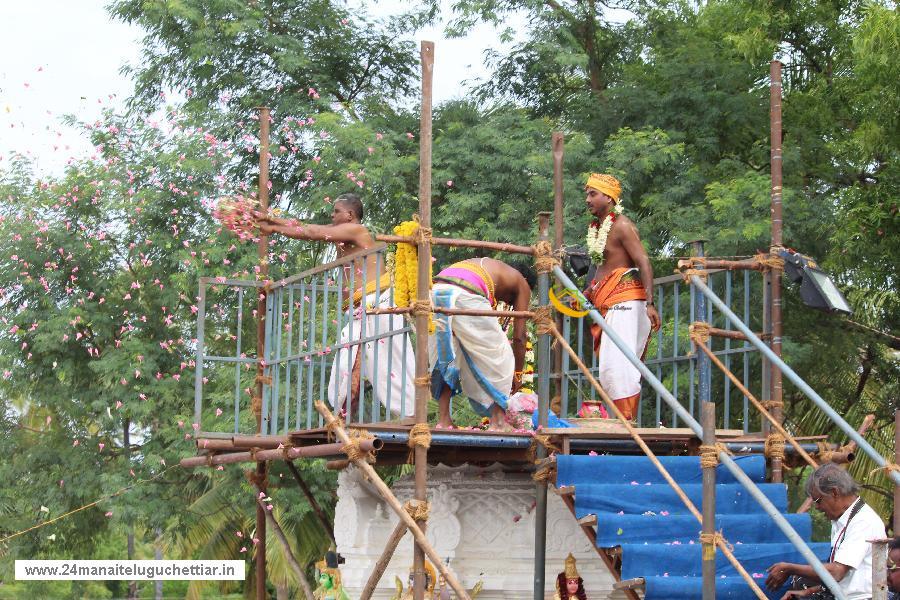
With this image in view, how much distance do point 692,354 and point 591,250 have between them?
977 millimetres

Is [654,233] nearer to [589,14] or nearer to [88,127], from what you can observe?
[589,14]

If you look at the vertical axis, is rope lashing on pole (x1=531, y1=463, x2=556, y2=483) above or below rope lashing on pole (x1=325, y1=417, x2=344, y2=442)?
below

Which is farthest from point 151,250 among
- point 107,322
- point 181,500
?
point 181,500

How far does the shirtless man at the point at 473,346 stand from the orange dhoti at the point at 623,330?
2.22 ft

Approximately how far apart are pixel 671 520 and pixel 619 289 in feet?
6.55

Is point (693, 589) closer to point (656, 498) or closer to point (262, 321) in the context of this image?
point (656, 498)

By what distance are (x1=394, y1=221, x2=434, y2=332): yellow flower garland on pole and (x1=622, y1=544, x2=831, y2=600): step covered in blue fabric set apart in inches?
77.6

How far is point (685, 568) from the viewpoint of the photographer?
7508mm

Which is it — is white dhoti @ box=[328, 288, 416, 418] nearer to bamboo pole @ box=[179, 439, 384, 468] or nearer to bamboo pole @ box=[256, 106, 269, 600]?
bamboo pole @ box=[179, 439, 384, 468]

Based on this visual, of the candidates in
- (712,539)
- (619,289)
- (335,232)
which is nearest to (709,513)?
(712,539)

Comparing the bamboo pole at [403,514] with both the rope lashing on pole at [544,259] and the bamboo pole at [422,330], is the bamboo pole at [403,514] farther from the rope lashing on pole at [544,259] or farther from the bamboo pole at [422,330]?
the rope lashing on pole at [544,259]

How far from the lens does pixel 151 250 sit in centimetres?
1559

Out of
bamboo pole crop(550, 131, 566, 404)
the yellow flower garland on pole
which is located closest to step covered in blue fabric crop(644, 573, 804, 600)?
bamboo pole crop(550, 131, 566, 404)

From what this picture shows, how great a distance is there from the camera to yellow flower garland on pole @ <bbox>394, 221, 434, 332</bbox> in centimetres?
833
